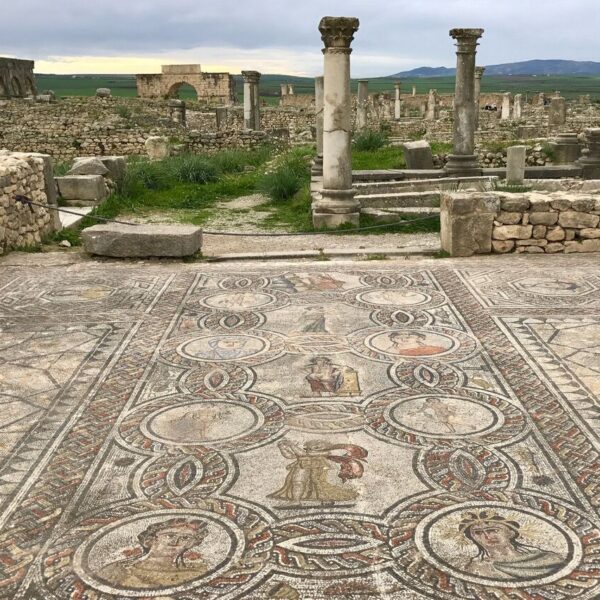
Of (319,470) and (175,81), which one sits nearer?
(319,470)

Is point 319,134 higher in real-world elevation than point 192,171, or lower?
higher

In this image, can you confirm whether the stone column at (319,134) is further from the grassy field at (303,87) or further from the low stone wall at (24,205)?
the grassy field at (303,87)

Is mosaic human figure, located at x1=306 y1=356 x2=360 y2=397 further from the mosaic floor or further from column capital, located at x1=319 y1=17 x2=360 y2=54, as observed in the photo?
column capital, located at x1=319 y1=17 x2=360 y2=54

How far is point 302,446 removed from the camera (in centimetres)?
340

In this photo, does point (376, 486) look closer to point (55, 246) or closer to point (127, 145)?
point (55, 246)

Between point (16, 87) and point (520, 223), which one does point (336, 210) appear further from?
point (16, 87)

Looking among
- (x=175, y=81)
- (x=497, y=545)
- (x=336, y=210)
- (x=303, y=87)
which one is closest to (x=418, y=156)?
(x=336, y=210)

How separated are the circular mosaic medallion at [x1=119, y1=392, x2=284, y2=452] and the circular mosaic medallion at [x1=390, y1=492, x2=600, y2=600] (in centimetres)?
101

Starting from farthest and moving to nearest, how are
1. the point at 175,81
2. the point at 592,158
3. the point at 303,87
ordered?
the point at 303,87, the point at 175,81, the point at 592,158

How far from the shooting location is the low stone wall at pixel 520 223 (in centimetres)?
751

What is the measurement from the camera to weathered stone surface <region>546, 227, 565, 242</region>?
762cm

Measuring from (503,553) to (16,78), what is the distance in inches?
1410

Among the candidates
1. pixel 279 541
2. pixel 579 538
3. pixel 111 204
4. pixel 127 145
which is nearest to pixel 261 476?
pixel 279 541

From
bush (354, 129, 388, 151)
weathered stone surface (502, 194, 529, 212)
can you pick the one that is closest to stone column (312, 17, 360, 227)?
weathered stone surface (502, 194, 529, 212)
